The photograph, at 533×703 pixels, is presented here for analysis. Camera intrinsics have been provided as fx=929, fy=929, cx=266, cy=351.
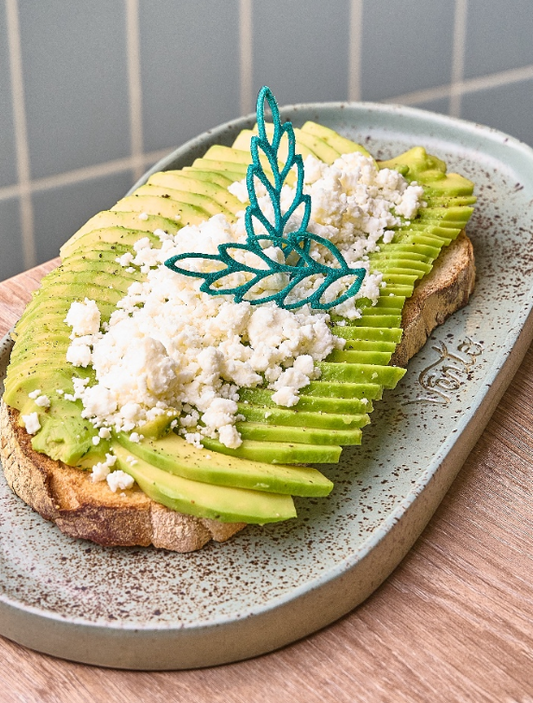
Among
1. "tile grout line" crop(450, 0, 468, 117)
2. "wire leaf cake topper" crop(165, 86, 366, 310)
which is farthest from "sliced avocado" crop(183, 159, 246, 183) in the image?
"tile grout line" crop(450, 0, 468, 117)

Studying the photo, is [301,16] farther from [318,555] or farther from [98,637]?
[98,637]

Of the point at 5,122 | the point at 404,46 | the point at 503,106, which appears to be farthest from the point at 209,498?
the point at 503,106

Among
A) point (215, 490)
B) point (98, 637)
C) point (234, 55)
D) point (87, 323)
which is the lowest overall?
point (98, 637)

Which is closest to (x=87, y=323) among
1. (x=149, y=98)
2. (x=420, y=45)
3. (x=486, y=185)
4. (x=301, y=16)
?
(x=486, y=185)

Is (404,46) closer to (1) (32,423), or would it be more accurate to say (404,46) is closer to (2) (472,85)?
(2) (472,85)

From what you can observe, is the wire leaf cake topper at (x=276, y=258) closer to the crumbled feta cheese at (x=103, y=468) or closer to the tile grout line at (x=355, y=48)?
the crumbled feta cheese at (x=103, y=468)

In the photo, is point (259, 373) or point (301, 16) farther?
point (301, 16)
